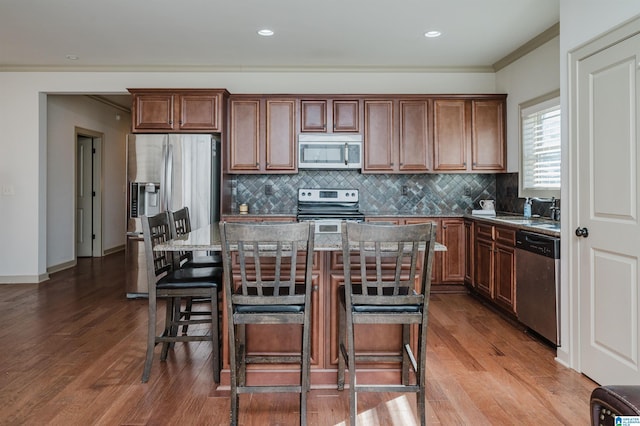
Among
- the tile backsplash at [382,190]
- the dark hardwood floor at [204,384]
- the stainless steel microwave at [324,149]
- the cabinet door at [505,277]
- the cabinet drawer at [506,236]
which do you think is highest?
the stainless steel microwave at [324,149]

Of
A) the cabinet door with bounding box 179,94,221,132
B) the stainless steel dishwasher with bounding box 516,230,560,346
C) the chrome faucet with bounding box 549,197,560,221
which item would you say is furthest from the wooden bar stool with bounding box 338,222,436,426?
the cabinet door with bounding box 179,94,221,132

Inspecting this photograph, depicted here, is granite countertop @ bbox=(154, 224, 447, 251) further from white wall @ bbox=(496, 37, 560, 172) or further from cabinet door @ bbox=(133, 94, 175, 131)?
white wall @ bbox=(496, 37, 560, 172)

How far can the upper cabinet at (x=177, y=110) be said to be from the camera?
493 centimetres

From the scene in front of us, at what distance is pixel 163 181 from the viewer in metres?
4.77

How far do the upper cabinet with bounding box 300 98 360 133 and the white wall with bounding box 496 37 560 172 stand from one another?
1.78 metres

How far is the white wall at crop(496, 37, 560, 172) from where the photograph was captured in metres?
4.18

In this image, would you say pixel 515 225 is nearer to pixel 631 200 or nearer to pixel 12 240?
pixel 631 200

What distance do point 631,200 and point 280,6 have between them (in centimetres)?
291

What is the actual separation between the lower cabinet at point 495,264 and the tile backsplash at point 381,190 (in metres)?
0.91

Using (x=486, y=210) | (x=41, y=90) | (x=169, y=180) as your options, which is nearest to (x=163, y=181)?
(x=169, y=180)

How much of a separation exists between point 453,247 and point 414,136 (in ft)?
4.57

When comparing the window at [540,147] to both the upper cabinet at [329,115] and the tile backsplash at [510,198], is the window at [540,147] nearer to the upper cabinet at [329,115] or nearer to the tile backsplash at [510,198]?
the tile backsplash at [510,198]

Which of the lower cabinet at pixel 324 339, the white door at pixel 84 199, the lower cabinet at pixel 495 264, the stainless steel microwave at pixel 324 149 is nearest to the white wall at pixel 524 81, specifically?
the lower cabinet at pixel 495 264

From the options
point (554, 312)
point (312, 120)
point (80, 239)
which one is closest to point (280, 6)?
point (312, 120)
